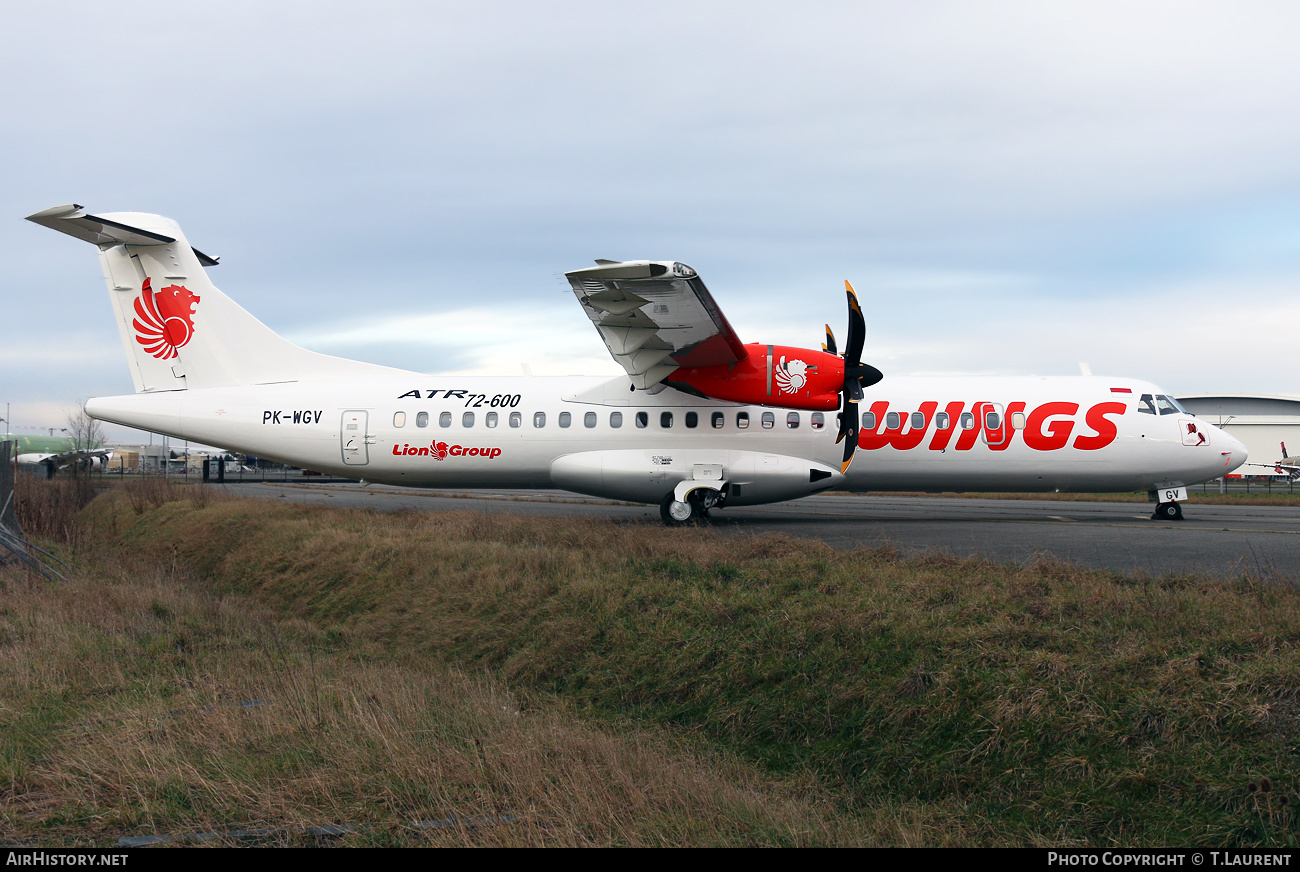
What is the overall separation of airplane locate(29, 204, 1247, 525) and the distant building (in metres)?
52.9

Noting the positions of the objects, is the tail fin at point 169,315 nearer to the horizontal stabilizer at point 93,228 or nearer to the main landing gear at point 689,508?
the horizontal stabilizer at point 93,228

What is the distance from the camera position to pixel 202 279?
20.1 meters

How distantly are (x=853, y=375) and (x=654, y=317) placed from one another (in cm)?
469

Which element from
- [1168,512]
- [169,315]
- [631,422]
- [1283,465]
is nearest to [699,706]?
[631,422]

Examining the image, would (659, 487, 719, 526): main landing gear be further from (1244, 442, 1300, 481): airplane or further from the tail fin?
(1244, 442, 1300, 481): airplane

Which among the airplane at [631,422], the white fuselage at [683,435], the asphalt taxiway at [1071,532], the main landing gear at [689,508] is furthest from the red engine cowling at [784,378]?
the asphalt taxiway at [1071,532]

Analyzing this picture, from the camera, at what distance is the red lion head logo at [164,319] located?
19781 mm

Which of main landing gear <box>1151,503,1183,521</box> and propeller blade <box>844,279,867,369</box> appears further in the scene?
main landing gear <box>1151,503,1183,521</box>

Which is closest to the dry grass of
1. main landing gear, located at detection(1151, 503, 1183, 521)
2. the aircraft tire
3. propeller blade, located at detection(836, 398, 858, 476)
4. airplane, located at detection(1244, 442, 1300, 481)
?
the aircraft tire

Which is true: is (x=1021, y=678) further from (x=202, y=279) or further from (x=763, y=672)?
(x=202, y=279)

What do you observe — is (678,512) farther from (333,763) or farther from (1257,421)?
(1257,421)

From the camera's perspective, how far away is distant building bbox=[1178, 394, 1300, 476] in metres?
68.6

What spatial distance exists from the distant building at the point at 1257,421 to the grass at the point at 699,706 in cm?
6659

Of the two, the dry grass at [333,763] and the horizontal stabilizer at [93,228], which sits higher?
the horizontal stabilizer at [93,228]
